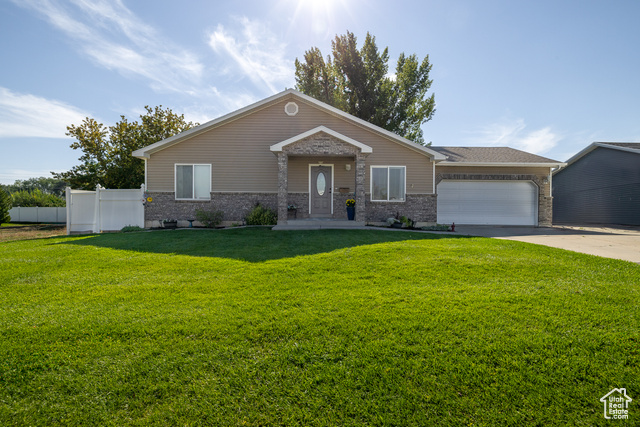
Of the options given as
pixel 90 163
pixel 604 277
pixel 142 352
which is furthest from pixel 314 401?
pixel 90 163

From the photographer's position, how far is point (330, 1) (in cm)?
1002

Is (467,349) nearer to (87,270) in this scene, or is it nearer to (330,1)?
(87,270)

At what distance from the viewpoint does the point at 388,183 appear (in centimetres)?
1323

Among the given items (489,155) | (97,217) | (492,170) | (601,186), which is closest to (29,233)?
(97,217)

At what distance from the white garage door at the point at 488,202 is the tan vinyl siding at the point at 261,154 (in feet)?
8.26

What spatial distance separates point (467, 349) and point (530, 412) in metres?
0.67

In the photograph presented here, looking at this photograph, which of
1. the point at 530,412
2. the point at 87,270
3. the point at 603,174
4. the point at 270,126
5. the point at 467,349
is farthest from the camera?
the point at 603,174

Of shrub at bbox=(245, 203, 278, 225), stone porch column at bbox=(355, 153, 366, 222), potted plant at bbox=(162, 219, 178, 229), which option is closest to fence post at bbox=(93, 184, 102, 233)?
potted plant at bbox=(162, 219, 178, 229)

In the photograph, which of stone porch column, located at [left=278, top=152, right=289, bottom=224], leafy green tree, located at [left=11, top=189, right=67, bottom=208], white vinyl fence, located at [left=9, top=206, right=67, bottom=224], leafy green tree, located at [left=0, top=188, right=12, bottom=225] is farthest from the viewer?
leafy green tree, located at [left=11, top=189, right=67, bottom=208]

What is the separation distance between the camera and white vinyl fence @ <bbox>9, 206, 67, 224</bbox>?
2391 cm

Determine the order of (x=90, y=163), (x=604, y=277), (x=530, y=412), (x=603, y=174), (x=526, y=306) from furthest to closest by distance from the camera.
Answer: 1. (x=603, y=174)
2. (x=90, y=163)
3. (x=604, y=277)
4. (x=526, y=306)
5. (x=530, y=412)

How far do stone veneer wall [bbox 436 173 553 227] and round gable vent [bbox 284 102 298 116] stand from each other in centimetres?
752

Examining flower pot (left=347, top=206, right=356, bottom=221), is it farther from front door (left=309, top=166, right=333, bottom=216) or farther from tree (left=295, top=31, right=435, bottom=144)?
tree (left=295, top=31, right=435, bottom=144)

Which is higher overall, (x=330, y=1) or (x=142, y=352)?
(x=330, y=1)
